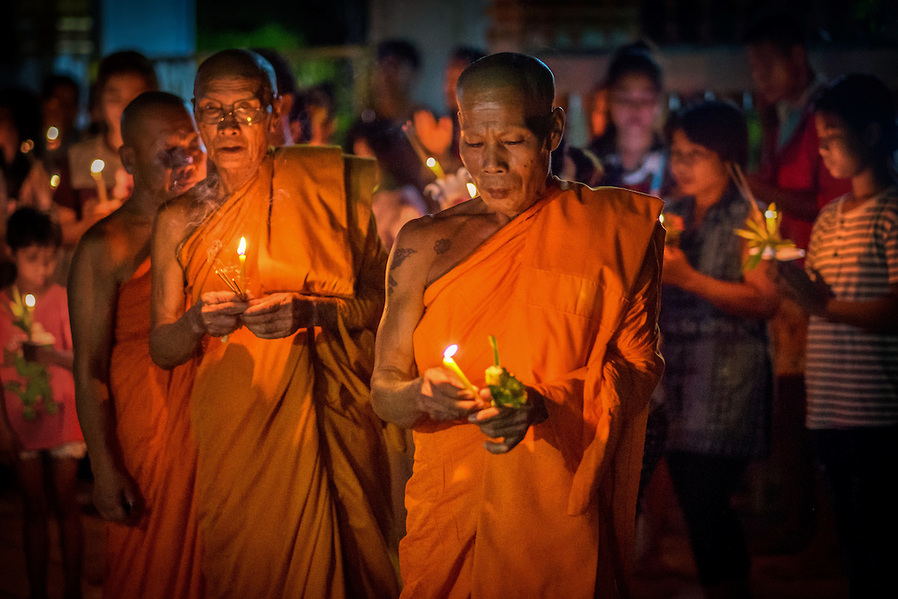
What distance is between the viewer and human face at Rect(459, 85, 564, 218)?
2.59 meters

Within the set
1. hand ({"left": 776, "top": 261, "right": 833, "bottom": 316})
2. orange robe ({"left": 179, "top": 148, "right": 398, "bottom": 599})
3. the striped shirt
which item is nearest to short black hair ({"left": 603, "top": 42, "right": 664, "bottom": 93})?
the striped shirt

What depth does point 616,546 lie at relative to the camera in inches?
108

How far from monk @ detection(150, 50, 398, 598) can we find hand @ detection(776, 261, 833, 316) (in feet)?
6.69

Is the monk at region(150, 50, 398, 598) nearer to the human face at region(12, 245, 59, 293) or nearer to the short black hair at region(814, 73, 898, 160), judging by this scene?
the human face at region(12, 245, 59, 293)

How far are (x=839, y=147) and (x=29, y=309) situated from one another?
14.2ft

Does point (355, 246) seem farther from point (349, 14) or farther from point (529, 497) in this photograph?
point (349, 14)

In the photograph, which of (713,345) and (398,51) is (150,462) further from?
(398,51)

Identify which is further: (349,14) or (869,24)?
(349,14)

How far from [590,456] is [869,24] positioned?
14.1 ft

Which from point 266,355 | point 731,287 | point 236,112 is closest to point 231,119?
point 236,112

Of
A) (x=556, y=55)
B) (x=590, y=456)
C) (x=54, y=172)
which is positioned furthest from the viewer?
(x=556, y=55)

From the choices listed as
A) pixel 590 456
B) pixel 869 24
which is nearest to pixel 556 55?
pixel 869 24

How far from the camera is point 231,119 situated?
3.20 meters

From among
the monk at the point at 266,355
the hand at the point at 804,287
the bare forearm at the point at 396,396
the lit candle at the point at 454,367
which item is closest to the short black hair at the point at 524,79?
the lit candle at the point at 454,367
